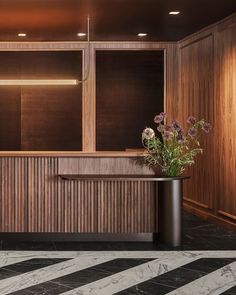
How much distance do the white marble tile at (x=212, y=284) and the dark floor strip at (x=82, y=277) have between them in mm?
715

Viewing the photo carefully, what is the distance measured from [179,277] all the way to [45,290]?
1096 mm

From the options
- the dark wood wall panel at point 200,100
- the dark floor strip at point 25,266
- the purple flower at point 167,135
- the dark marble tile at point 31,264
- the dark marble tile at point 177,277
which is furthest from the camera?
the dark wood wall panel at point 200,100

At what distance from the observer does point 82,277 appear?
475cm

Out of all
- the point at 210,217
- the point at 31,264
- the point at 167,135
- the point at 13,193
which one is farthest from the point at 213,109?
the point at 31,264

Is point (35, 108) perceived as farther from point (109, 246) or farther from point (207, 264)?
point (207, 264)

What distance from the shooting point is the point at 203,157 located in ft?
26.5

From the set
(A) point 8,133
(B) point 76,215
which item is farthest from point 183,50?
(B) point 76,215

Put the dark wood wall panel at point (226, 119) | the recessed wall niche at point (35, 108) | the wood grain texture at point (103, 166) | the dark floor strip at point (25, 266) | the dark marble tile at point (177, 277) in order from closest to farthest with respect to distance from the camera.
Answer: the dark marble tile at point (177, 277), the dark floor strip at point (25, 266), the wood grain texture at point (103, 166), the dark wood wall panel at point (226, 119), the recessed wall niche at point (35, 108)

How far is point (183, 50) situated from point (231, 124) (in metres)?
2.19

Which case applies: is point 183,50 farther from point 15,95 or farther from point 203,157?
point 15,95

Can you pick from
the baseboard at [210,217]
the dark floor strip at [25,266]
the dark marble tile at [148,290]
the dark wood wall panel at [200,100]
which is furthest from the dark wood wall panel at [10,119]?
the dark marble tile at [148,290]

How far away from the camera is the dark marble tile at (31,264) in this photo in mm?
5016

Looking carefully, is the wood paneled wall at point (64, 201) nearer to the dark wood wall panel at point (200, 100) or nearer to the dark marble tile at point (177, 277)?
the dark marble tile at point (177, 277)

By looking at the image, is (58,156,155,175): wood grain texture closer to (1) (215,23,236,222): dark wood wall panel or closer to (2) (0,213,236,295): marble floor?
(2) (0,213,236,295): marble floor
